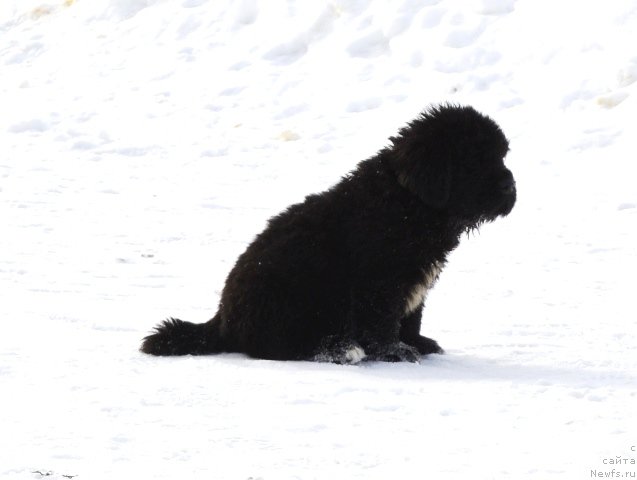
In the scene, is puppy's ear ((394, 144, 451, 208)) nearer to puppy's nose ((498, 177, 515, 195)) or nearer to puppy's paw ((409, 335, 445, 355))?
puppy's nose ((498, 177, 515, 195))

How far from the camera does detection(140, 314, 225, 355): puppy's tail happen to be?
521cm

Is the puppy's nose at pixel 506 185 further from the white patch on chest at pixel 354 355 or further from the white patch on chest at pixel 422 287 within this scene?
the white patch on chest at pixel 354 355

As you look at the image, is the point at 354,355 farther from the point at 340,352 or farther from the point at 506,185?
the point at 506,185

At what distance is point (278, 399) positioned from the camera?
4.34 m

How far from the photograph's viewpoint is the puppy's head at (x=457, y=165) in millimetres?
5281

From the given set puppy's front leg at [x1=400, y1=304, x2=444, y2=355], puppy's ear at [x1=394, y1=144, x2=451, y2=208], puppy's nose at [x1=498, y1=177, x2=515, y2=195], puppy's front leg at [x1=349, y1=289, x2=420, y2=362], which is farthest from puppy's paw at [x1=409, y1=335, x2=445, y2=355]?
puppy's nose at [x1=498, y1=177, x2=515, y2=195]

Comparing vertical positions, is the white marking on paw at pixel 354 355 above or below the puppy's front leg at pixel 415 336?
below

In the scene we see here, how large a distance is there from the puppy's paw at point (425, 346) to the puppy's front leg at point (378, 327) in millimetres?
218

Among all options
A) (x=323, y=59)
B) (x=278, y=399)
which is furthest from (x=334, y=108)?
(x=278, y=399)

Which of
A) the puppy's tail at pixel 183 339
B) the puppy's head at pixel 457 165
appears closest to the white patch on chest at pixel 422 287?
the puppy's head at pixel 457 165

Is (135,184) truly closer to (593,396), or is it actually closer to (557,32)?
(557,32)

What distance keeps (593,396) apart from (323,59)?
375 inches

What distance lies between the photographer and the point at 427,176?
527 cm

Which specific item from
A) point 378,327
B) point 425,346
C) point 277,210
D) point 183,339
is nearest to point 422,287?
point 378,327
